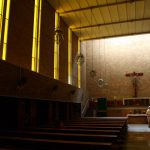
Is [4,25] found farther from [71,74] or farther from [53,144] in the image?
[71,74]

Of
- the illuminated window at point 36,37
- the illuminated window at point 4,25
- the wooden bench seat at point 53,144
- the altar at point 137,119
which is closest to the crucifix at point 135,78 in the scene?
the altar at point 137,119

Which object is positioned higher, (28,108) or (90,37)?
(90,37)

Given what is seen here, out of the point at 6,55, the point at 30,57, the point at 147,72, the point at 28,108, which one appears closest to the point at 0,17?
the point at 6,55

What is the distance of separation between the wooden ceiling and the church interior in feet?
0.14

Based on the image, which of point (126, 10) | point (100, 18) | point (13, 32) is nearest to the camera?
point (13, 32)

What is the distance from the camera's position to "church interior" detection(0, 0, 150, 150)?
5.06 m

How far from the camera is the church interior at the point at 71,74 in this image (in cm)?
506

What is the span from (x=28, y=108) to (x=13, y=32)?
2542 millimetres

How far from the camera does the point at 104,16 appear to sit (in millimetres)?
11086

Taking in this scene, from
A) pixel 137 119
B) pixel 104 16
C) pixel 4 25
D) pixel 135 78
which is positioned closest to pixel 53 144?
pixel 4 25

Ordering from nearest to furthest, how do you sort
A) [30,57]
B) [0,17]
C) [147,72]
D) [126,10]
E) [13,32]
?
1. [0,17]
2. [13,32]
3. [30,57]
4. [126,10]
5. [147,72]

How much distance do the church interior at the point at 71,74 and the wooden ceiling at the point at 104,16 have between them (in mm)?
44

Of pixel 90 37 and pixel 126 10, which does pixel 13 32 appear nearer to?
pixel 126 10

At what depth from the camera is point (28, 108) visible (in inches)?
284
